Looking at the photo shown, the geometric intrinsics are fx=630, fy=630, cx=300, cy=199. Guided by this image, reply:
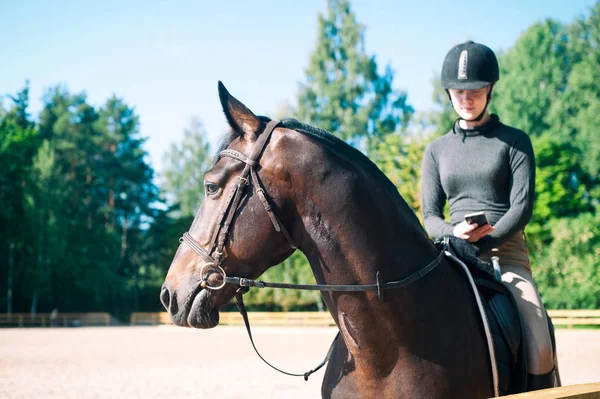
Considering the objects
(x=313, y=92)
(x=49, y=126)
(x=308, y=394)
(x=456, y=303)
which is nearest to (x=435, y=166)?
(x=456, y=303)

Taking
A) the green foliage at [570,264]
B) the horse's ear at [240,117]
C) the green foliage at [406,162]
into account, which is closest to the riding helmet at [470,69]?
the horse's ear at [240,117]

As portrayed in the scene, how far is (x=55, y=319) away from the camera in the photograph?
158ft

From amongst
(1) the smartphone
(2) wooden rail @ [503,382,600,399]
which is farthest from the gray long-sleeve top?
(2) wooden rail @ [503,382,600,399]

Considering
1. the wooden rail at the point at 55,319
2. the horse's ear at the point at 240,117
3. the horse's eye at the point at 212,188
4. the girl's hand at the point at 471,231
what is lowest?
the wooden rail at the point at 55,319

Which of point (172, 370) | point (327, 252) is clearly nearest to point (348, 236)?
point (327, 252)

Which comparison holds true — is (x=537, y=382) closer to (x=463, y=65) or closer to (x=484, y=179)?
(x=484, y=179)

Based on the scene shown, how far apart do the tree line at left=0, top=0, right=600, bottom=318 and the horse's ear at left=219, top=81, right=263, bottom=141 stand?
3046 centimetres

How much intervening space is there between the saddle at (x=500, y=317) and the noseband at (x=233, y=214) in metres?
1.15

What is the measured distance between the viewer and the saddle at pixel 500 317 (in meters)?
3.47

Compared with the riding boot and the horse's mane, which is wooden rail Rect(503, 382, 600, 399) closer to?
the riding boot

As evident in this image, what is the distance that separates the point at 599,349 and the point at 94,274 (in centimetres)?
4533

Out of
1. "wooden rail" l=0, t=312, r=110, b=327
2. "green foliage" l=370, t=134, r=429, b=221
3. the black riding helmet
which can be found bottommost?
"wooden rail" l=0, t=312, r=110, b=327

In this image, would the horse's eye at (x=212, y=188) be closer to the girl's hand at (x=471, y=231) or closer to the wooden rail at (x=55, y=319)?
the girl's hand at (x=471, y=231)

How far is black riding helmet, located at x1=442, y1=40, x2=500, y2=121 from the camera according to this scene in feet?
13.3
